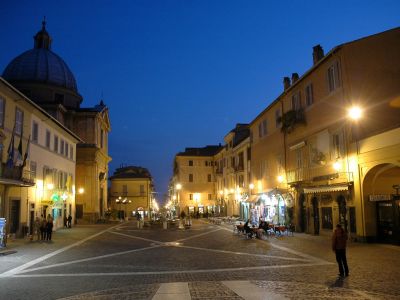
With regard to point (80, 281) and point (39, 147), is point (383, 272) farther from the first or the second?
point (39, 147)

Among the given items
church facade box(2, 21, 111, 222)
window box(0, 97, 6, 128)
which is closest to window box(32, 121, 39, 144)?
window box(0, 97, 6, 128)

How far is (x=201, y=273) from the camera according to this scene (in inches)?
571

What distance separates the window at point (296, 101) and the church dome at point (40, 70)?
43.3 metres

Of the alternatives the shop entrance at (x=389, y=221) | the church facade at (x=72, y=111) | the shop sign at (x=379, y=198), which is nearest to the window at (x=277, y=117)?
the shop sign at (x=379, y=198)

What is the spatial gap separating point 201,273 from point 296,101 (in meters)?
22.3

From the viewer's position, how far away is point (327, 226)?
93.7 ft

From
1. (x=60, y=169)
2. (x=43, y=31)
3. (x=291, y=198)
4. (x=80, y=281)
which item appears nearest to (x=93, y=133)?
(x=60, y=169)

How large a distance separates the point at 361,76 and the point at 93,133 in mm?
44662

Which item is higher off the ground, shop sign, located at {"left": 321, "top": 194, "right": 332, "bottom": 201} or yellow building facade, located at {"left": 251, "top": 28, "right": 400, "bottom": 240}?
yellow building facade, located at {"left": 251, "top": 28, "right": 400, "bottom": 240}

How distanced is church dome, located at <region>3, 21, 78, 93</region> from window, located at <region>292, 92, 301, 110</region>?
142 feet

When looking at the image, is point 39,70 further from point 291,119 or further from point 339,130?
point 339,130

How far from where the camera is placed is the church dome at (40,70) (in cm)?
6511

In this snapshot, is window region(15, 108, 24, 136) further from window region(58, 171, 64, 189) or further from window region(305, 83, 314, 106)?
window region(305, 83, 314, 106)

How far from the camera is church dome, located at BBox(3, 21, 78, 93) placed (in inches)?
2563
